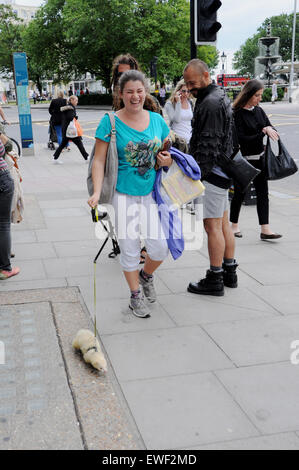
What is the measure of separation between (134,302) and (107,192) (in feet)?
2.79

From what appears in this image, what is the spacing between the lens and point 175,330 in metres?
3.51

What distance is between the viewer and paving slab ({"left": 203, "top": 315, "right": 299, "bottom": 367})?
312 cm

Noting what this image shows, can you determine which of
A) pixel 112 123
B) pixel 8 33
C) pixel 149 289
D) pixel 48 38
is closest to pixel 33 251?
pixel 149 289

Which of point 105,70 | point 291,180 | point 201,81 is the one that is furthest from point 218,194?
point 105,70

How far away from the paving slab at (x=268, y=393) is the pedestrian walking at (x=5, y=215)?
241 centimetres

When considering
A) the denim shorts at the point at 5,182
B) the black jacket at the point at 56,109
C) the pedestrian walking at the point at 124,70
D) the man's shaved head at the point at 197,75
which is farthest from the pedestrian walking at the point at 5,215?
the black jacket at the point at 56,109

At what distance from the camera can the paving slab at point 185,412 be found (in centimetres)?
235

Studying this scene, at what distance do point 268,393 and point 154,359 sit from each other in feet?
2.38

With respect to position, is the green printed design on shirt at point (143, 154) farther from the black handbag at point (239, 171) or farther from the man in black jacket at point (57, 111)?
the man in black jacket at point (57, 111)

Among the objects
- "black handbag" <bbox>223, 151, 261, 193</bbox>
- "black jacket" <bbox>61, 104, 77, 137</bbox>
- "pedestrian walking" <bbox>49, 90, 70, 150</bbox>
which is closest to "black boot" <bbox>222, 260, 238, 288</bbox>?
"black handbag" <bbox>223, 151, 261, 193</bbox>

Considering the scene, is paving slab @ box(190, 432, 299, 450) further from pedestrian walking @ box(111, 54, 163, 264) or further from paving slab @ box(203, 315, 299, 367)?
pedestrian walking @ box(111, 54, 163, 264)

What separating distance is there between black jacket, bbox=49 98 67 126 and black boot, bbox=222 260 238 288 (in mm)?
10547

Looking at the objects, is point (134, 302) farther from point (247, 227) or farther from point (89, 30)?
point (89, 30)
